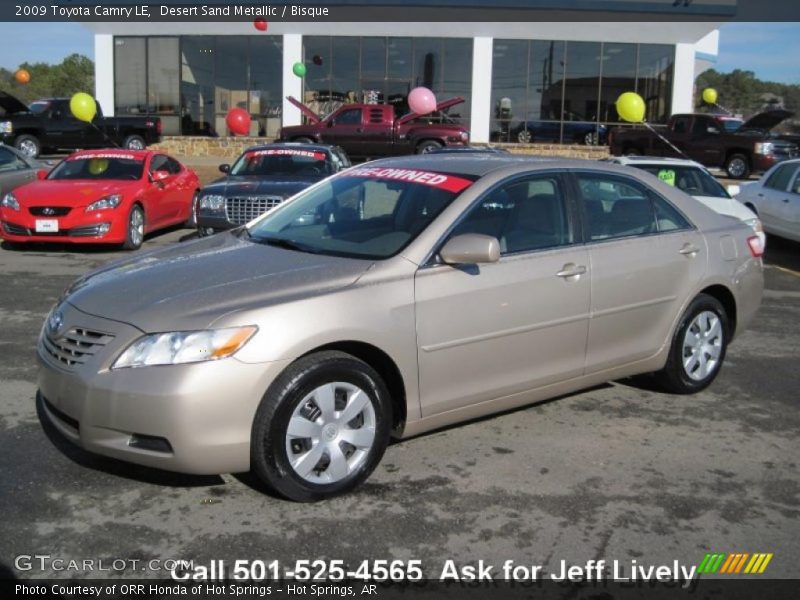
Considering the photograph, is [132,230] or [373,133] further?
[373,133]

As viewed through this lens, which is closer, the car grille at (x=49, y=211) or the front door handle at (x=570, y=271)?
the front door handle at (x=570, y=271)

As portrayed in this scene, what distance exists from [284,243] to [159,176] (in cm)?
840

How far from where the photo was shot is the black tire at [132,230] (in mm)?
11352

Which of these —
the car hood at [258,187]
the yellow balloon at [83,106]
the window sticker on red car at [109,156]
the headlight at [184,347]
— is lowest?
the headlight at [184,347]

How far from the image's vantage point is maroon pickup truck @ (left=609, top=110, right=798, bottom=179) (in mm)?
23516

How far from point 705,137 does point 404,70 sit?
11.4 m

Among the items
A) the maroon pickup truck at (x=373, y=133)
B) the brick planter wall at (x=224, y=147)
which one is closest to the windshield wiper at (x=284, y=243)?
the maroon pickup truck at (x=373, y=133)

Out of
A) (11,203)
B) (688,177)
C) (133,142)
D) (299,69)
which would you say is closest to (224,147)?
(133,142)

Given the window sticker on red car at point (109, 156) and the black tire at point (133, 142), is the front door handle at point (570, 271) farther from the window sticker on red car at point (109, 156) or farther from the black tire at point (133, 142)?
the black tire at point (133, 142)

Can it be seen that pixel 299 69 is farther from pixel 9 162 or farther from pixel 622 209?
pixel 622 209

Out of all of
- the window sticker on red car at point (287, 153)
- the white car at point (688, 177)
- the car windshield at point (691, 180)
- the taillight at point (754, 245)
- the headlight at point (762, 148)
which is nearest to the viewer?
the taillight at point (754, 245)

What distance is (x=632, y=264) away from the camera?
5113mm

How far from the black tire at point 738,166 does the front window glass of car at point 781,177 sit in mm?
11739

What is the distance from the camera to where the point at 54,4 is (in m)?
29.9
